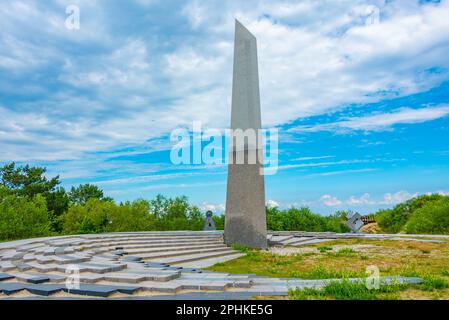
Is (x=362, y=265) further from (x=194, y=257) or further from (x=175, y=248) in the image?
(x=175, y=248)

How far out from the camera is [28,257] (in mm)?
8547

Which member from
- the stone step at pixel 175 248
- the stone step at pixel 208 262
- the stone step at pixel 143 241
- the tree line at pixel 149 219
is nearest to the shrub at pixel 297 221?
the tree line at pixel 149 219

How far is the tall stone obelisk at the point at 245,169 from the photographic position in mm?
12797

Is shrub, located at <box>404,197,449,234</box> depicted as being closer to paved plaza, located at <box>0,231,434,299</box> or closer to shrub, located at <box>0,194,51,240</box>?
paved plaza, located at <box>0,231,434,299</box>

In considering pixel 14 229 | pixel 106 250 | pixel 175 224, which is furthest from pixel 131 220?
pixel 106 250

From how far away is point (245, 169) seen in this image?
12938mm

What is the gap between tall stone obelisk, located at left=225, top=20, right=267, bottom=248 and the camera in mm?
12797

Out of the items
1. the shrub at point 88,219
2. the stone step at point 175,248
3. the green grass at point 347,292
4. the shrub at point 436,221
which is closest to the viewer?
the green grass at point 347,292

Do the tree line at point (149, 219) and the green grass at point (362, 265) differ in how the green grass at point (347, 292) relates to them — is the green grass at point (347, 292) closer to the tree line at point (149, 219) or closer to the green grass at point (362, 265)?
the green grass at point (362, 265)

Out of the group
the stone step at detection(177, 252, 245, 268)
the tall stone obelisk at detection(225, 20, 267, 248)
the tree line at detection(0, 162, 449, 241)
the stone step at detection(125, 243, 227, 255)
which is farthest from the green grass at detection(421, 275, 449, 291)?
the tree line at detection(0, 162, 449, 241)

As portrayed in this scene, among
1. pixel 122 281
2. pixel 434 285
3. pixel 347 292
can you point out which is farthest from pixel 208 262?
pixel 434 285

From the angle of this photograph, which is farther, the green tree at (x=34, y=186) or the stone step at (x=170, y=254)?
the green tree at (x=34, y=186)
